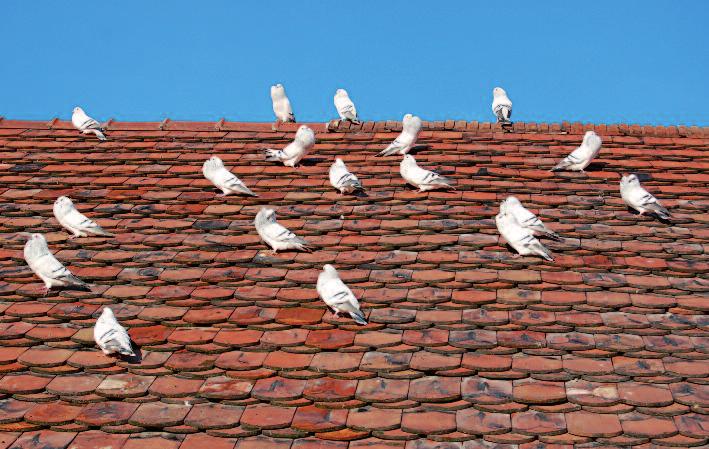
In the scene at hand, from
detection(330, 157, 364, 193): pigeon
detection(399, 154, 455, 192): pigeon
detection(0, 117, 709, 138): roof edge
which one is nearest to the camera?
detection(330, 157, 364, 193): pigeon

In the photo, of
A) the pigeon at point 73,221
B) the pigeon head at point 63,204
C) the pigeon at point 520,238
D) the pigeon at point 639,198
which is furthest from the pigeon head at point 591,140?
the pigeon head at point 63,204

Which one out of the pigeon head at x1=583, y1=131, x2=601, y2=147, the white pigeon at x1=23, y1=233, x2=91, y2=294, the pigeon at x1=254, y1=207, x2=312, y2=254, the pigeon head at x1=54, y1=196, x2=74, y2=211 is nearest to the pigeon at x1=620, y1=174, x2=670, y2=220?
the pigeon head at x1=583, y1=131, x2=601, y2=147

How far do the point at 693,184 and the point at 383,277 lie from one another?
11.7 ft

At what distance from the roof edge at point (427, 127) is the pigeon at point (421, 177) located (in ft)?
5.66

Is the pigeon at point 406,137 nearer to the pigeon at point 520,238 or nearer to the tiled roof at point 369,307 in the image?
the tiled roof at point 369,307

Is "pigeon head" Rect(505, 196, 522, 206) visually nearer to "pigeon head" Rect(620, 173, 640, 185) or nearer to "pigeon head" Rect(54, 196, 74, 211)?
"pigeon head" Rect(620, 173, 640, 185)

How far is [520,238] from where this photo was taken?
30.2 feet

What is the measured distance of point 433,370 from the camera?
7680 millimetres

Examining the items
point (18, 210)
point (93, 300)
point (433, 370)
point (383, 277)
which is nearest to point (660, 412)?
point (433, 370)

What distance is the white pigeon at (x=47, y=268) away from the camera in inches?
355

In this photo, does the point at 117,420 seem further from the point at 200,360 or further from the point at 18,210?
the point at 18,210

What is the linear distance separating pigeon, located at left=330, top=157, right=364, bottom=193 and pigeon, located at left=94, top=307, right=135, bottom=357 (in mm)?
2982

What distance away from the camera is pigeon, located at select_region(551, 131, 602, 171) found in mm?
10961

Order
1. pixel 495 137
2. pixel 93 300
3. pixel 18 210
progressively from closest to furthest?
1. pixel 93 300
2. pixel 18 210
3. pixel 495 137
